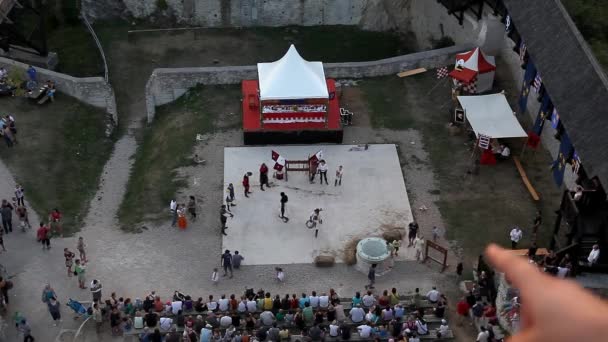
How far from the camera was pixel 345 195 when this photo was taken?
28.0 metres

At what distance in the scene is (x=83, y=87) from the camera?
112ft

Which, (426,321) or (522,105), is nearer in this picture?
(426,321)

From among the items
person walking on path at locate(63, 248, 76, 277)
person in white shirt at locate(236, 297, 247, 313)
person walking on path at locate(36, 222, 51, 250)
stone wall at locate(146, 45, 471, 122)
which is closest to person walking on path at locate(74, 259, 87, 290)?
person walking on path at locate(63, 248, 76, 277)

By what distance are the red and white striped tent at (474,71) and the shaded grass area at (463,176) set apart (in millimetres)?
1162

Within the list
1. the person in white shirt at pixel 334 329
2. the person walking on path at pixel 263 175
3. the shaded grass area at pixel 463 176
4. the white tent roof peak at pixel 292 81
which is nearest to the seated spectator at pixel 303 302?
the person in white shirt at pixel 334 329

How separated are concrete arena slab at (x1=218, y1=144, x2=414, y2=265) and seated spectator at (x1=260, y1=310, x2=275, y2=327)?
296 cm

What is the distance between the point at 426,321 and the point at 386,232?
4.23 metres

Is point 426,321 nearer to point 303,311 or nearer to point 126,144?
point 303,311

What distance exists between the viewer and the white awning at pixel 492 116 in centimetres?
2834

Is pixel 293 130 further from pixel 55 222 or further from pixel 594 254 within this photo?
pixel 594 254

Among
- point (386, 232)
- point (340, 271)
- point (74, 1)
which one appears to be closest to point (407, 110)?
point (386, 232)

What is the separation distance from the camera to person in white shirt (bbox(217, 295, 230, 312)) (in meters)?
22.7

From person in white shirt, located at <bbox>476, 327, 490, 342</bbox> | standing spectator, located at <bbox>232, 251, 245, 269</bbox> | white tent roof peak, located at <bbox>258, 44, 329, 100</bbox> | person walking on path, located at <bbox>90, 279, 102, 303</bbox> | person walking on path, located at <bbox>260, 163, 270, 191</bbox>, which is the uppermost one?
white tent roof peak, located at <bbox>258, 44, 329, 100</bbox>

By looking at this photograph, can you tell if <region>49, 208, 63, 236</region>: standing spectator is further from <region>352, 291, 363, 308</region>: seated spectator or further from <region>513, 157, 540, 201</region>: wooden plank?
<region>513, 157, 540, 201</region>: wooden plank
